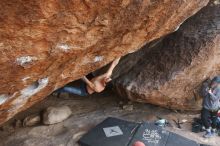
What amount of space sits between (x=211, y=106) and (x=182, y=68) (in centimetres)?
80

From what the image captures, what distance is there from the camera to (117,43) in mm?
4258

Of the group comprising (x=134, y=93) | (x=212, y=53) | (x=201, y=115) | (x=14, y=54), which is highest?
(x=14, y=54)

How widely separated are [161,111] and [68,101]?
70.6 inches

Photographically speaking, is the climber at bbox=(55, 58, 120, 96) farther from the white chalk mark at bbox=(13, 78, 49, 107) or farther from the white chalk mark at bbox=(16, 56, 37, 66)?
the white chalk mark at bbox=(16, 56, 37, 66)

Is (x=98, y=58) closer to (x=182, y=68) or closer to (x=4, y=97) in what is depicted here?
(x=4, y=97)

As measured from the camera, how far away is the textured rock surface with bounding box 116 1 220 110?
561 cm

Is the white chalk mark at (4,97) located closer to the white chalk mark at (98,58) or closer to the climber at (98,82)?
the white chalk mark at (98,58)

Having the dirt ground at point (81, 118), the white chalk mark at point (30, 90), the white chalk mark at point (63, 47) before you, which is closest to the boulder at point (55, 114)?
the dirt ground at point (81, 118)

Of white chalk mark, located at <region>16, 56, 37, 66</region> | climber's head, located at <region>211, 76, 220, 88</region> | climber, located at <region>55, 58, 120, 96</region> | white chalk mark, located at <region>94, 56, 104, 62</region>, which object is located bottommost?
climber's head, located at <region>211, 76, 220, 88</region>

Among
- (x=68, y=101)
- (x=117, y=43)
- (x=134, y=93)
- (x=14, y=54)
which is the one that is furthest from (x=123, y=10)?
(x=68, y=101)

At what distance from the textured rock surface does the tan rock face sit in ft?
3.53

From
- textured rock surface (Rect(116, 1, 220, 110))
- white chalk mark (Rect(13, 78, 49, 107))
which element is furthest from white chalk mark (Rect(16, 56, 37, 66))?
textured rock surface (Rect(116, 1, 220, 110))

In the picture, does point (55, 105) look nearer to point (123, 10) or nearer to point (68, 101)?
point (68, 101)

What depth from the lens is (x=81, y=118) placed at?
579 cm
